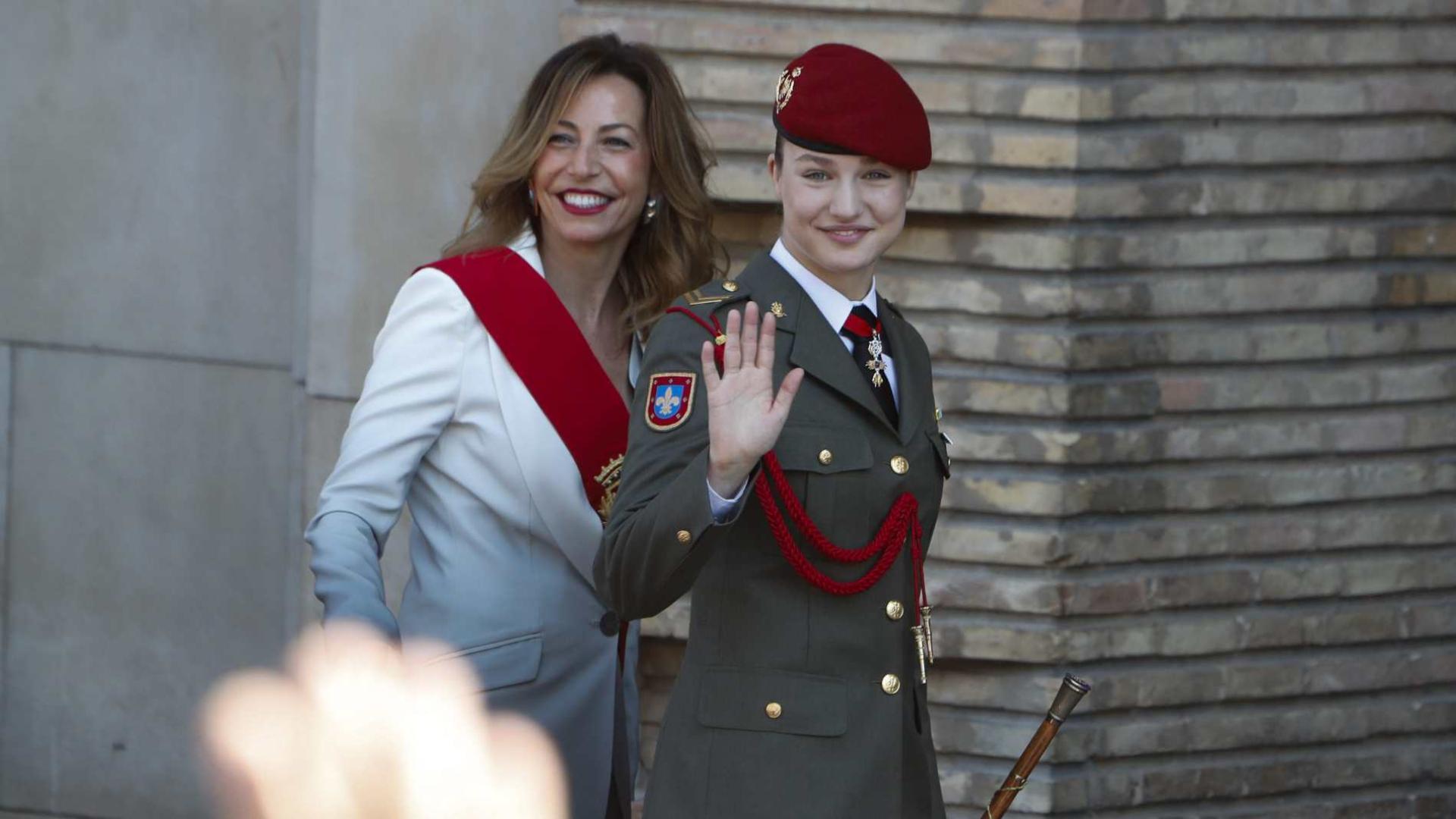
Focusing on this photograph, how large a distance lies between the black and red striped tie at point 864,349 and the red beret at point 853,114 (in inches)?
8.6

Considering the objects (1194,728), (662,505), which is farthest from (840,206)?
(1194,728)

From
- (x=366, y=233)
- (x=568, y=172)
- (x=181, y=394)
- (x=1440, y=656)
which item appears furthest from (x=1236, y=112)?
(x=181, y=394)

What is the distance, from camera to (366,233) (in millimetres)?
4863

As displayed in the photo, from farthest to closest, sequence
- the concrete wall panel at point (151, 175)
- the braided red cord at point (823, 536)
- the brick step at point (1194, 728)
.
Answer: the concrete wall panel at point (151, 175)
the brick step at point (1194, 728)
the braided red cord at point (823, 536)

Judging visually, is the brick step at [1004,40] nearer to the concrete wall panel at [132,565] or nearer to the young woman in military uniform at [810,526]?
the young woman in military uniform at [810,526]

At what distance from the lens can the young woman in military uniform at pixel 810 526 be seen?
2.66 m

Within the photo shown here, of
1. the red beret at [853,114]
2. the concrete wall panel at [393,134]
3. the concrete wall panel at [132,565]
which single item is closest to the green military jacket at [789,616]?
the red beret at [853,114]

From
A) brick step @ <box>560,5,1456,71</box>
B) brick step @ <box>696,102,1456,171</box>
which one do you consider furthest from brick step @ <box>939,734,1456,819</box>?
brick step @ <box>560,5,1456,71</box>

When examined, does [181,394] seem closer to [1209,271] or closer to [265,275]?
[265,275]

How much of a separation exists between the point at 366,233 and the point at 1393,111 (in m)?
2.36

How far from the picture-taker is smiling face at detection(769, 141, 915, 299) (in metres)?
2.73

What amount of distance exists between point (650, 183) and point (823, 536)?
105 centimetres

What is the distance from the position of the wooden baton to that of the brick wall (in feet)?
4.91

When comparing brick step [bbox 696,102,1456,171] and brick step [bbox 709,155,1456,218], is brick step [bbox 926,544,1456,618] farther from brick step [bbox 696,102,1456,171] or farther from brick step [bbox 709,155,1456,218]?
brick step [bbox 696,102,1456,171]
